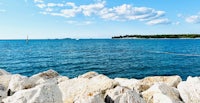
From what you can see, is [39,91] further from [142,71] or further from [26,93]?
[142,71]

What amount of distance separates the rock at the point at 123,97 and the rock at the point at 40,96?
1411 mm

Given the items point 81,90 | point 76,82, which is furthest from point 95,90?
point 76,82

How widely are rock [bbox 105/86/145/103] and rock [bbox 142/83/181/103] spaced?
0.52m

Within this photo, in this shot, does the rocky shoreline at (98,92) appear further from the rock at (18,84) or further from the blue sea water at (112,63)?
the blue sea water at (112,63)

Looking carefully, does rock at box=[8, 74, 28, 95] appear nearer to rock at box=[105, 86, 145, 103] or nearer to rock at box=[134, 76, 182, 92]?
rock at box=[105, 86, 145, 103]

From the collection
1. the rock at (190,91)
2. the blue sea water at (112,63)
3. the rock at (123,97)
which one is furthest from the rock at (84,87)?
the blue sea water at (112,63)

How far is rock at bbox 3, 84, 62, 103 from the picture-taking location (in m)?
7.01

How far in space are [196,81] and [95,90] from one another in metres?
3.26

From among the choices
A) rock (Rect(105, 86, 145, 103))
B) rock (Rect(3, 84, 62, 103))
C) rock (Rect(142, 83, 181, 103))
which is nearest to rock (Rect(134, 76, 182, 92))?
rock (Rect(142, 83, 181, 103))

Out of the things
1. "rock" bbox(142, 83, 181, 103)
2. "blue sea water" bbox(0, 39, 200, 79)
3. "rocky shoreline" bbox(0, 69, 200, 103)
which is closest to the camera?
"rocky shoreline" bbox(0, 69, 200, 103)

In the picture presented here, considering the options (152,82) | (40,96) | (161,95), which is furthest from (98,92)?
(152,82)

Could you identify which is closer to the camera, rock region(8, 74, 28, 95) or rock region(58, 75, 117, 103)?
rock region(58, 75, 117, 103)

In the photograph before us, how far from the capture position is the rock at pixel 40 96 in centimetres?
701

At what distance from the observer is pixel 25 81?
32.0 feet
